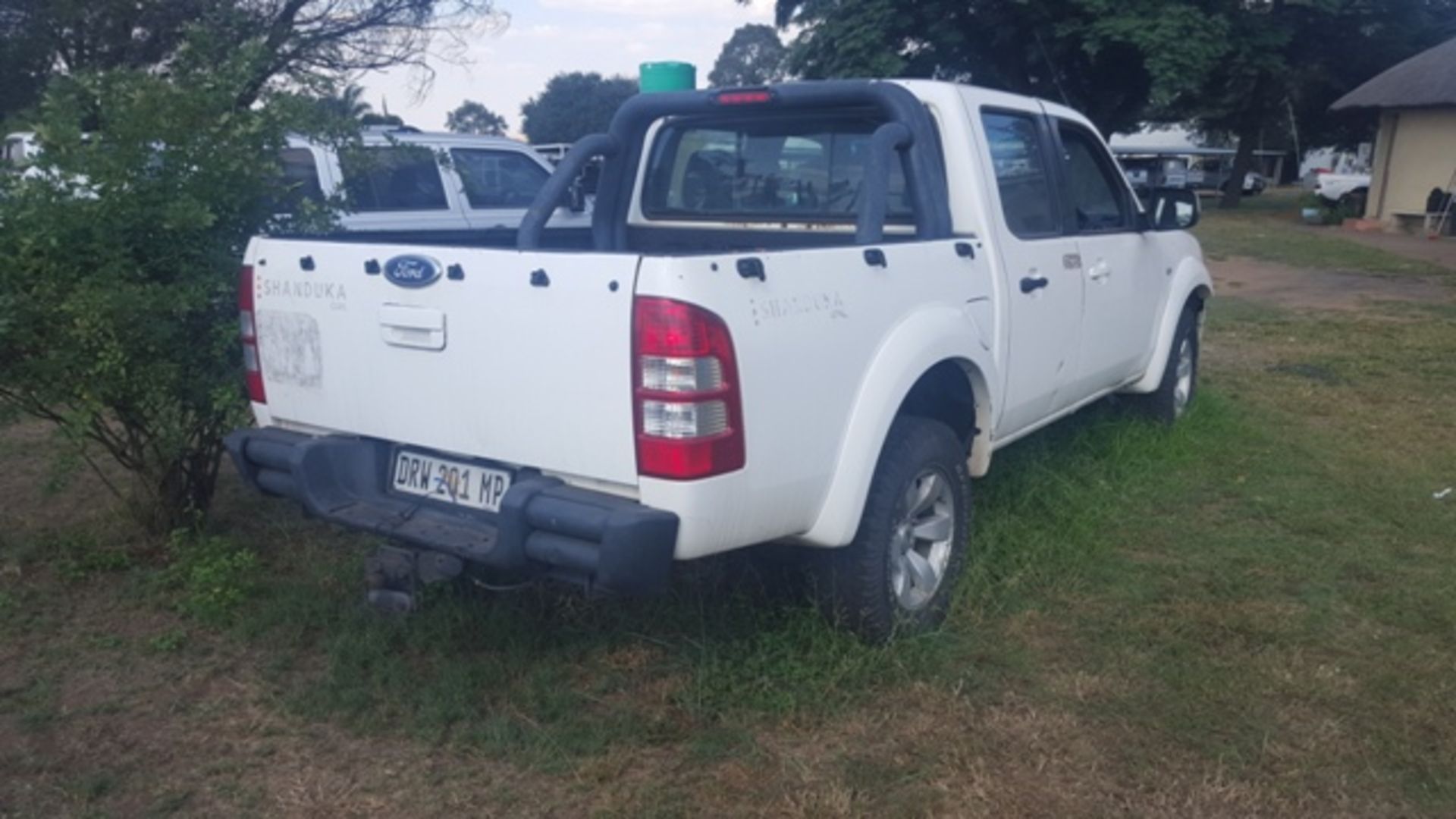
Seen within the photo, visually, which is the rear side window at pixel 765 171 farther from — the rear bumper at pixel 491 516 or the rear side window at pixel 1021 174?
the rear bumper at pixel 491 516

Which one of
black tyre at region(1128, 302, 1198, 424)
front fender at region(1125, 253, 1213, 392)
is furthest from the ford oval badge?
black tyre at region(1128, 302, 1198, 424)

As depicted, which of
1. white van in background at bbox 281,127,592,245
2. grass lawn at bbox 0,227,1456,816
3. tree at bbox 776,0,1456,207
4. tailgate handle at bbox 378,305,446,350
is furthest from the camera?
tree at bbox 776,0,1456,207

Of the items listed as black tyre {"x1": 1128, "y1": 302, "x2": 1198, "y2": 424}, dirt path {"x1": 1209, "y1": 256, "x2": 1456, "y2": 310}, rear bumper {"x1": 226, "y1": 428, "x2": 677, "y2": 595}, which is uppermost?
rear bumper {"x1": 226, "y1": 428, "x2": 677, "y2": 595}

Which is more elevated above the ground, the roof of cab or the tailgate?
the roof of cab

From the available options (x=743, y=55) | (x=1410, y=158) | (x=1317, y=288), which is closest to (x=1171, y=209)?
(x=1317, y=288)

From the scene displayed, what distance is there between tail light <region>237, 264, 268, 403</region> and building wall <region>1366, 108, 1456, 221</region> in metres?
25.6

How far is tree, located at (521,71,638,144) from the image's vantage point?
178 feet

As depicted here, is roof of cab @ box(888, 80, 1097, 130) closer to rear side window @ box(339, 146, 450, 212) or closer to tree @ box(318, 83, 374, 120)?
tree @ box(318, 83, 374, 120)

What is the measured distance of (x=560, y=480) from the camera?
11.6 ft

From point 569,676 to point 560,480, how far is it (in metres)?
0.87

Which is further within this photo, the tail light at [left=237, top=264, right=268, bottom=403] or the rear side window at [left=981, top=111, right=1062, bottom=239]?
the rear side window at [left=981, top=111, right=1062, bottom=239]

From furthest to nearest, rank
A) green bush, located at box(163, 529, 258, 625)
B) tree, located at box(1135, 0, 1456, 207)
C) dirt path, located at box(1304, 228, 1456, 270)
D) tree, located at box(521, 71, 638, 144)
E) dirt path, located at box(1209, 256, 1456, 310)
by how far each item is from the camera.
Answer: tree, located at box(521, 71, 638, 144) < tree, located at box(1135, 0, 1456, 207) < dirt path, located at box(1304, 228, 1456, 270) < dirt path, located at box(1209, 256, 1456, 310) < green bush, located at box(163, 529, 258, 625)

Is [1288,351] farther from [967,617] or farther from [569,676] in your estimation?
[569,676]

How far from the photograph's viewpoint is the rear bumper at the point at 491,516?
3309 mm
